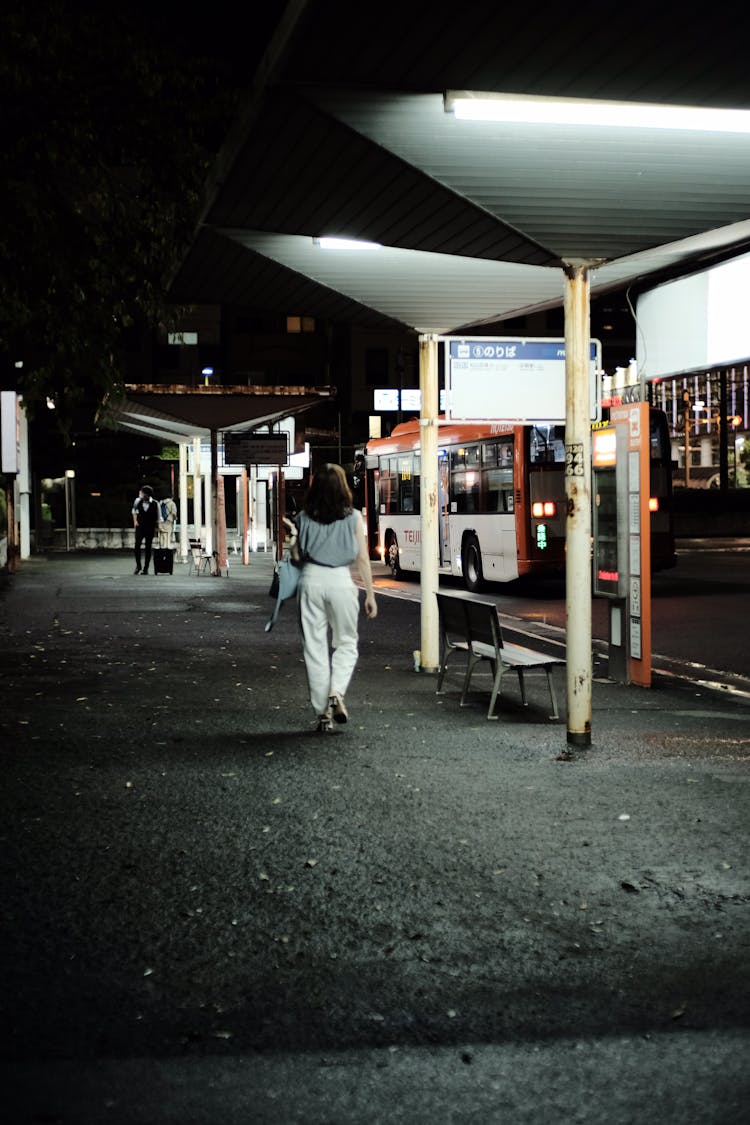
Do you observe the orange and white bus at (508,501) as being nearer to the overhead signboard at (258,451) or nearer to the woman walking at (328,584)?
the overhead signboard at (258,451)

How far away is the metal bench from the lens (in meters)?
10.1

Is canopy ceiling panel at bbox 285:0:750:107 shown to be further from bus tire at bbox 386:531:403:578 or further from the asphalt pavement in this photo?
bus tire at bbox 386:531:403:578

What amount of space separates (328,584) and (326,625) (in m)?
0.28

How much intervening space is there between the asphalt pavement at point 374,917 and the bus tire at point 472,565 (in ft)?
48.0

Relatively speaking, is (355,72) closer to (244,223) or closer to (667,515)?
(244,223)

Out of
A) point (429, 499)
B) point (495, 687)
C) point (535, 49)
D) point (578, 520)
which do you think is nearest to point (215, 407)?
point (429, 499)

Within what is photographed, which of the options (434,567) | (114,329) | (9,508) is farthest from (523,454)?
(9,508)

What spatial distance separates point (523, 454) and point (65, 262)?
9455 millimetres

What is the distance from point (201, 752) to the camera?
852cm

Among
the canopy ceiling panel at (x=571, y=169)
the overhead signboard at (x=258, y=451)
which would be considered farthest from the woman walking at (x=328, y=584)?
the overhead signboard at (x=258, y=451)

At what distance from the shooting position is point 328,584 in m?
9.18

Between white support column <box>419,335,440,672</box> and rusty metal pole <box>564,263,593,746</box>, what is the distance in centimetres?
335

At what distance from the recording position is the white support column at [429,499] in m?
12.1

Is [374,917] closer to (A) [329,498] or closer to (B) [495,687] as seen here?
(A) [329,498]
